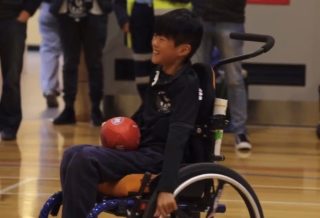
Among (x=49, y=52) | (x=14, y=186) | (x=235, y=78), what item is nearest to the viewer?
(x=14, y=186)

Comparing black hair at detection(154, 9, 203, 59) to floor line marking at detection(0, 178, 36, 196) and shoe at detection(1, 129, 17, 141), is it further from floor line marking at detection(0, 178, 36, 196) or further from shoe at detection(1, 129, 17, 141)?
shoe at detection(1, 129, 17, 141)

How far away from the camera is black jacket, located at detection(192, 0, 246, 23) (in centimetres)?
486

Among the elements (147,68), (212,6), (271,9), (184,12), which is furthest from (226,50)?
(184,12)

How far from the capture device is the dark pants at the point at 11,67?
16.6ft

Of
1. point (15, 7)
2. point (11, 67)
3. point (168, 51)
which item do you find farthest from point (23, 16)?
point (168, 51)

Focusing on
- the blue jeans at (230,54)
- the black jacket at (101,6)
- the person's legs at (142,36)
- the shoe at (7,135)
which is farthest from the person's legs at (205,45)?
the shoe at (7,135)

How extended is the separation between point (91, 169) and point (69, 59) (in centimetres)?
329

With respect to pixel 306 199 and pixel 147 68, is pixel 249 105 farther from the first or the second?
pixel 306 199

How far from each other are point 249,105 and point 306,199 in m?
2.24

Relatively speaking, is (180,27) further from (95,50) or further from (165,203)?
(95,50)

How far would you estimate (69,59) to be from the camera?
568 centimetres

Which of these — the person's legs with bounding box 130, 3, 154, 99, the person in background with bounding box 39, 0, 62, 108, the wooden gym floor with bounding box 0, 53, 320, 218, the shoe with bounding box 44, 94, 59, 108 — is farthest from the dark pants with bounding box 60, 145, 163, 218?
the shoe with bounding box 44, 94, 59, 108

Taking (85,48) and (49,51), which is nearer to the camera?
(85,48)

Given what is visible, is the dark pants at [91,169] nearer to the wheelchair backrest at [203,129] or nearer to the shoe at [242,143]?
the wheelchair backrest at [203,129]
